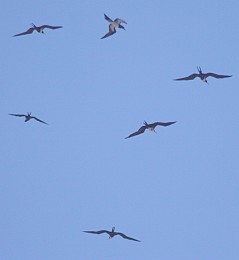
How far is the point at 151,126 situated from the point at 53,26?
1102 centimetres

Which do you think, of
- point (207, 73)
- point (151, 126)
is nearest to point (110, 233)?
point (151, 126)

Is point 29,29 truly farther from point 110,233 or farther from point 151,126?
point 110,233

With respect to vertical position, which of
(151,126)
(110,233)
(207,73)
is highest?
(207,73)

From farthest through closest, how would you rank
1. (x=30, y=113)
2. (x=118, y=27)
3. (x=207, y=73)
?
(x=30, y=113)
(x=207, y=73)
(x=118, y=27)

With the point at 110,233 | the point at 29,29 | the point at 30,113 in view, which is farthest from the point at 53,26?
the point at 110,233

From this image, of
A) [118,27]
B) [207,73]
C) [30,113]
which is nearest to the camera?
[118,27]

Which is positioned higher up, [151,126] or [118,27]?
[118,27]

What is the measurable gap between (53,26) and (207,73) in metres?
12.7

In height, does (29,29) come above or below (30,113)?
above

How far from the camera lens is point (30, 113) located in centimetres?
6694

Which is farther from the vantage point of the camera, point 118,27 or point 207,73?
point 207,73

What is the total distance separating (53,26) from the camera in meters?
59.3

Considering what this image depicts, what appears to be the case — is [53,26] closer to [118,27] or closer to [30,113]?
[118,27]

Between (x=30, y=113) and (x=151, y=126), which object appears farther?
(x=30, y=113)
